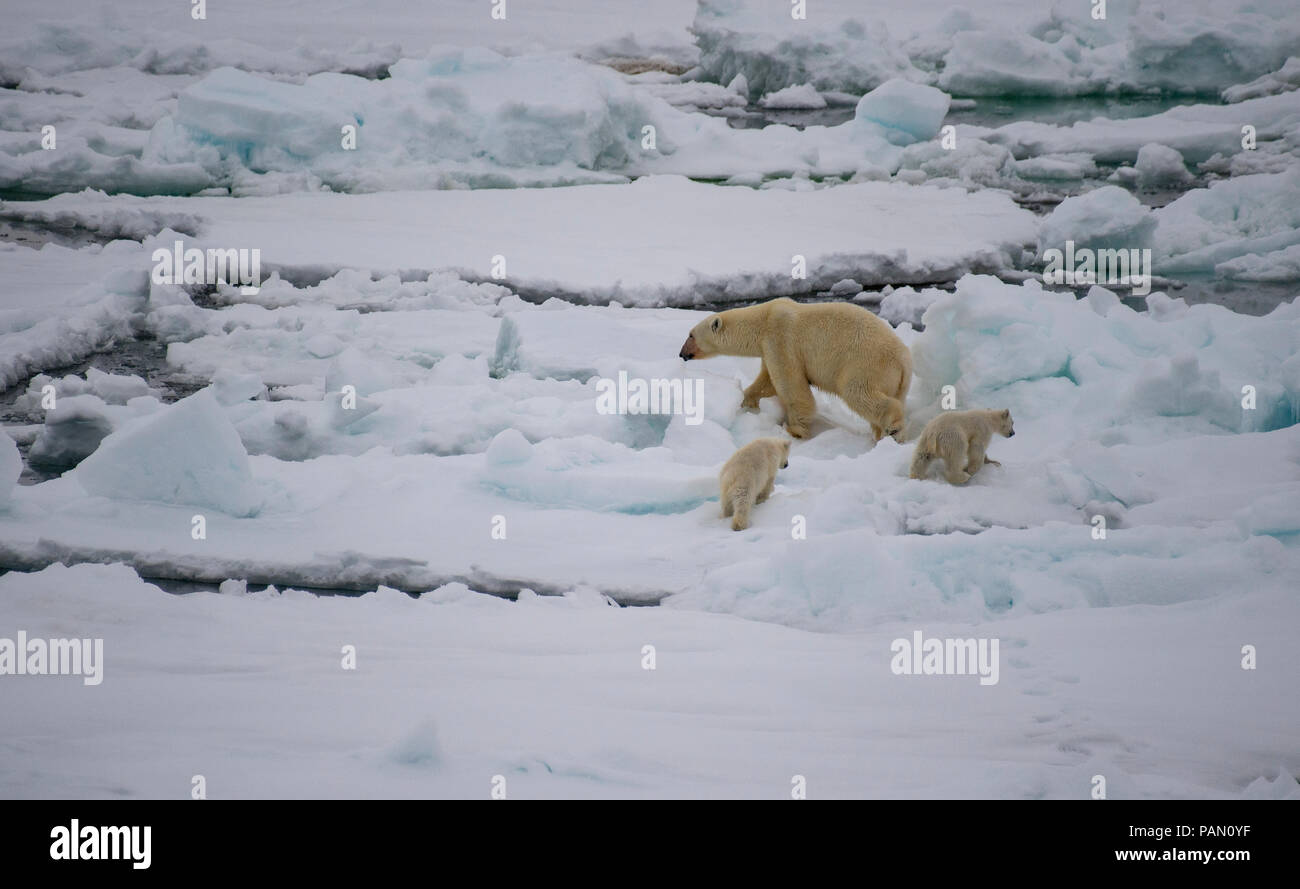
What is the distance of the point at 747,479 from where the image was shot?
14.0 feet

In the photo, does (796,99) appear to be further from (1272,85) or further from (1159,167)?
(1159,167)

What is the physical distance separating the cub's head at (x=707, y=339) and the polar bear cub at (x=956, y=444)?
1417 mm

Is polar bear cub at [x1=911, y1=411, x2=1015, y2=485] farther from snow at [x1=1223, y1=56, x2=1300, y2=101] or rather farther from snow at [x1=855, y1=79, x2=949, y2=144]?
snow at [x1=1223, y1=56, x2=1300, y2=101]

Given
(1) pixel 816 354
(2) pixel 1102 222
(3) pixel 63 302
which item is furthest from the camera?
(2) pixel 1102 222

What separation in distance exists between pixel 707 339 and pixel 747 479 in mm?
1578

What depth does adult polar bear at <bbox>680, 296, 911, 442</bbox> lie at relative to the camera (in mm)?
5180

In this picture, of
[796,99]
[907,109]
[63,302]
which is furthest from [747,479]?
[796,99]

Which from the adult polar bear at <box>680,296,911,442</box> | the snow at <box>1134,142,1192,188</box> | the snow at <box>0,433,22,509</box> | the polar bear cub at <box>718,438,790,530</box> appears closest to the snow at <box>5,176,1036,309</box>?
the snow at <box>1134,142,1192,188</box>

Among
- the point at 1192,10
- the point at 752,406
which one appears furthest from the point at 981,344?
the point at 1192,10

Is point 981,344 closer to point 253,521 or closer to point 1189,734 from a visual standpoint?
point 1189,734

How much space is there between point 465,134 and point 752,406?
7122mm

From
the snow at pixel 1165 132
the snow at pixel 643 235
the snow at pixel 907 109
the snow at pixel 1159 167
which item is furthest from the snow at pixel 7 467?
the snow at pixel 1165 132

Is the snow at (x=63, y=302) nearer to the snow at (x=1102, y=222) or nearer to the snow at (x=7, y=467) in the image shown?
the snow at (x=7, y=467)

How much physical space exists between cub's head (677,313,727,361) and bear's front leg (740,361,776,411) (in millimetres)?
234
